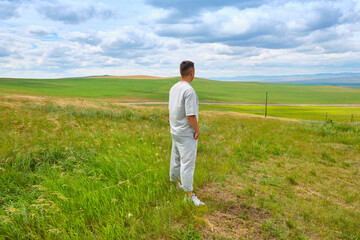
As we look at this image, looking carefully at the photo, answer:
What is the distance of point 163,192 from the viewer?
416cm

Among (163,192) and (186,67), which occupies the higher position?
(186,67)

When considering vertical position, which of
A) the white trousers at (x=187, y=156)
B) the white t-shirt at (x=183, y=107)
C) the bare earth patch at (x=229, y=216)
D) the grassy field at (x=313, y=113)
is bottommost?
the grassy field at (x=313, y=113)

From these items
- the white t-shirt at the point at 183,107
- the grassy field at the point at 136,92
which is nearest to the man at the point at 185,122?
the white t-shirt at the point at 183,107

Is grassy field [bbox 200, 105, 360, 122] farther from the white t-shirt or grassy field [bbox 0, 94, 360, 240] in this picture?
the white t-shirt

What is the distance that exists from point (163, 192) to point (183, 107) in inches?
70.0

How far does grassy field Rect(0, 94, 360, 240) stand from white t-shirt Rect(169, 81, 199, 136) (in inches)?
48.6

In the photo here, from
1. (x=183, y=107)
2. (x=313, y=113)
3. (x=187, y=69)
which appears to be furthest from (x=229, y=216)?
(x=313, y=113)

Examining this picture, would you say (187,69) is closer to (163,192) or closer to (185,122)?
(185,122)

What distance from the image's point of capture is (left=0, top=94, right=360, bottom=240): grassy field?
322 centimetres

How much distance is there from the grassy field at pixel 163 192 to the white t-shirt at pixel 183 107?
4.05ft

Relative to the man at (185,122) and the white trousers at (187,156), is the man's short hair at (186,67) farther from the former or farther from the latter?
the white trousers at (187,156)

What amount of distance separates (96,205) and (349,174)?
263 inches

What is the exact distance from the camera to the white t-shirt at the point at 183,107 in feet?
11.5

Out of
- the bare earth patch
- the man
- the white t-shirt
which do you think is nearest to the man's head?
the man
